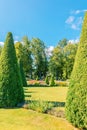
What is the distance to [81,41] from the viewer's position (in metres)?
10.5

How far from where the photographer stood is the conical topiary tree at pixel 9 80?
14602 millimetres

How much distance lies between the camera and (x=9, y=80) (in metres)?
15.0

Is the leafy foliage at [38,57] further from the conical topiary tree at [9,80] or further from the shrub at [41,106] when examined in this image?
the shrub at [41,106]

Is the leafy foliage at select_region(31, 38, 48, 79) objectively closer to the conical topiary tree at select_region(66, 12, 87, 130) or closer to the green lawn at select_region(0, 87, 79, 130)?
the green lawn at select_region(0, 87, 79, 130)

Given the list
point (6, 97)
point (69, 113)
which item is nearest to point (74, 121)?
point (69, 113)

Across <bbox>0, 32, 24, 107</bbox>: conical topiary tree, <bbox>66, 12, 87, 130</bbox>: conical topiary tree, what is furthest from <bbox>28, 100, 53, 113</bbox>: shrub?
<bbox>66, 12, 87, 130</bbox>: conical topiary tree

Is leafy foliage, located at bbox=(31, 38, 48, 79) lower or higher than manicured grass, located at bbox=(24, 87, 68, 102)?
higher

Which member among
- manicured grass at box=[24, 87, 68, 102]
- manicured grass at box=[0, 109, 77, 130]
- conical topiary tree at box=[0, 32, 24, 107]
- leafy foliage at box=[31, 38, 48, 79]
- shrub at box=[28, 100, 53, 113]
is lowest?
manicured grass at box=[0, 109, 77, 130]

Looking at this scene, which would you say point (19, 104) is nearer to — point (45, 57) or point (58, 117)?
point (58, 117)

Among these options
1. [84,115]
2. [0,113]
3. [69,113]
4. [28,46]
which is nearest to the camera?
[84,115]

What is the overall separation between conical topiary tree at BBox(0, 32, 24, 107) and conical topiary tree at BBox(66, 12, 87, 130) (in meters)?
5.48

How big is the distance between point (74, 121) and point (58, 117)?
1830 millimetres

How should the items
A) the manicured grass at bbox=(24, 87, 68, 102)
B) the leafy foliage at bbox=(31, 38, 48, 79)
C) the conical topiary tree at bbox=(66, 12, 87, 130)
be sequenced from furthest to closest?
the leafy foliage at bbox=(31, 38, 48, 79) → the manicured grass at bbox=(24, 87, 68, 102) → the conical topiary tree at bbox=(66, 12, 87, 130)

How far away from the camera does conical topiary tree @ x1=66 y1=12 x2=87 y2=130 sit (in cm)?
934
